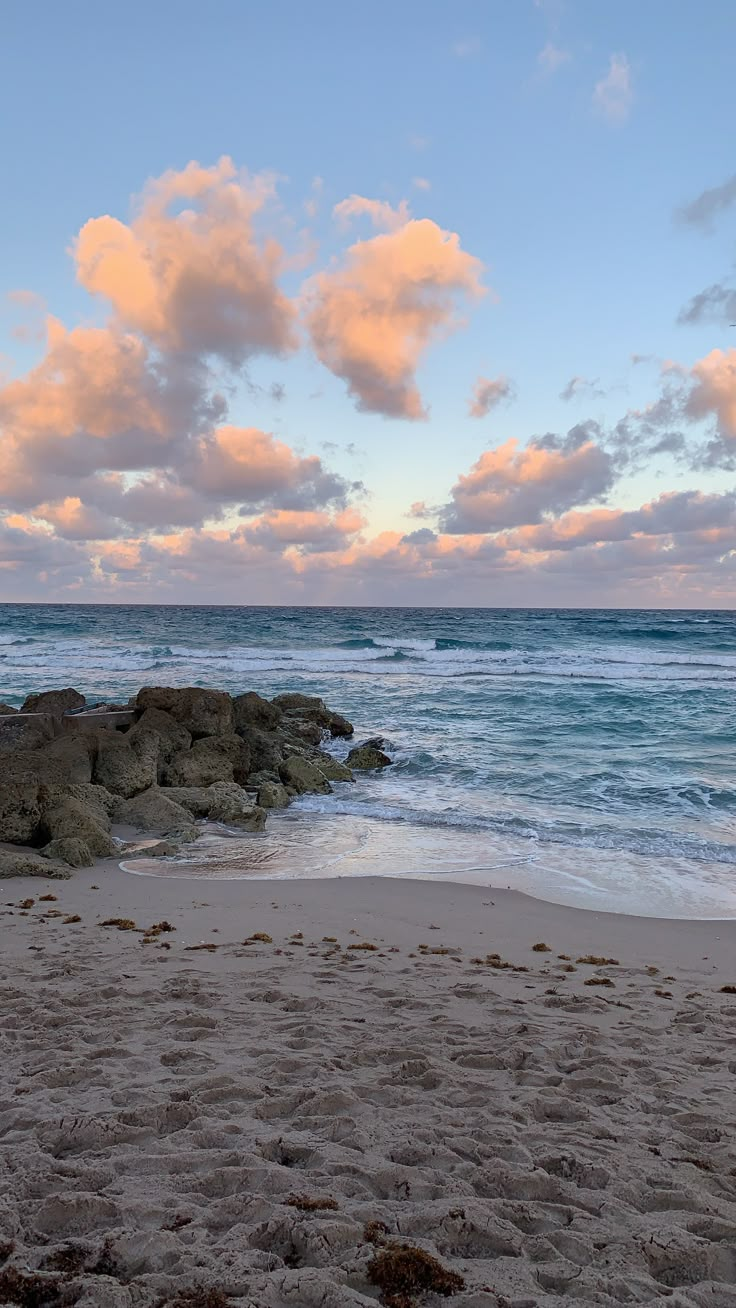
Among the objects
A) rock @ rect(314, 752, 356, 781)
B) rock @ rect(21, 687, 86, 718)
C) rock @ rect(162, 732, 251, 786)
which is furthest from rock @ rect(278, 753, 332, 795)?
rock @ rect(21, 687, 86, 718)

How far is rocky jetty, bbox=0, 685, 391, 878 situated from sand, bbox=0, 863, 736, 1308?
9.76ft

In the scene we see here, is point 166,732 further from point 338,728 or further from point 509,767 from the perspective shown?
point 509,767

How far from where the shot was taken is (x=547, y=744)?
17891 millimetres

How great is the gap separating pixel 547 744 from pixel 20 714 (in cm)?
1063

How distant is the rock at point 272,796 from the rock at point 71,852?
3.55 meters

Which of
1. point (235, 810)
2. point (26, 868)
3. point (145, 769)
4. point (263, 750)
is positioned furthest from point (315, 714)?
point (26, 868)

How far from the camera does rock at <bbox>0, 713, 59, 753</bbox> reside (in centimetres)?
1273

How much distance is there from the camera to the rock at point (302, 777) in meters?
13.4

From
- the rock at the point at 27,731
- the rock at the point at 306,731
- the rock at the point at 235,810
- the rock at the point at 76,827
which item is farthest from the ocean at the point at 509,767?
the rock at the point at 27,731

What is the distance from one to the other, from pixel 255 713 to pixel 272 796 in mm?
4230

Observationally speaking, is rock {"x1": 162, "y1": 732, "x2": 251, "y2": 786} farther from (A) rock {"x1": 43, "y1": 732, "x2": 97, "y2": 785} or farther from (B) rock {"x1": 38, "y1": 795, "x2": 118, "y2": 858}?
(B) rock {"x1": 38, "y1": 795, "x2": 118, "y2": 858}

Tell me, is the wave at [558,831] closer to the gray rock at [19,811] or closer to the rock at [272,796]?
the rock at [272,796]

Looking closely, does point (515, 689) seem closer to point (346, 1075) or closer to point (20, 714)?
point (20, 714)

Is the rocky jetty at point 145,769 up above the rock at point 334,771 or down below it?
above
